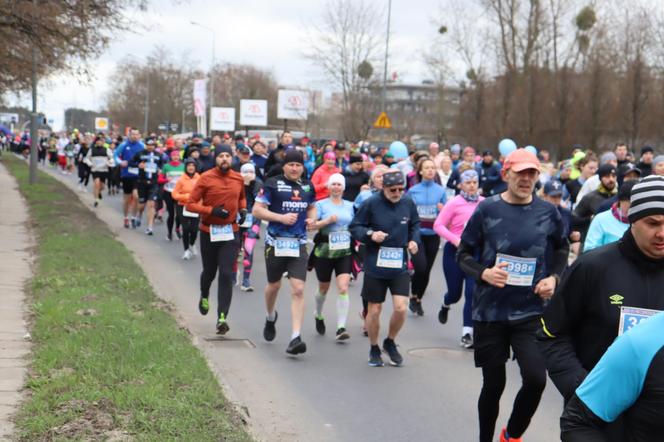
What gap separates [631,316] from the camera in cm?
362

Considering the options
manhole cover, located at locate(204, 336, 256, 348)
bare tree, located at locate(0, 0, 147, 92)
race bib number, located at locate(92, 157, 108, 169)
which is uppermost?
bare tree, located at locate(0, 0, 147, 92)

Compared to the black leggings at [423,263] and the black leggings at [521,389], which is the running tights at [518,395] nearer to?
the black leggings at [521,389]

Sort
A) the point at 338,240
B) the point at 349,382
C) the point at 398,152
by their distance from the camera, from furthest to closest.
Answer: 1. the point at 398,152
2. the point at 338,240
3. the point at 349,382

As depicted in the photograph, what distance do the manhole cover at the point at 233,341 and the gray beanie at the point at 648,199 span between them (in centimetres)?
621

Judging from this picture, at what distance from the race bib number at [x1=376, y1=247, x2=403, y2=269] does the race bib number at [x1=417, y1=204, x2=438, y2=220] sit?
2886mm

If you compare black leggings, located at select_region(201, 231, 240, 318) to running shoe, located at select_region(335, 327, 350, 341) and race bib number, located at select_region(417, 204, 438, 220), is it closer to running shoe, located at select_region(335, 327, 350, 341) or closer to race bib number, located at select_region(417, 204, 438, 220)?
running shoe, located at select_region(335, 327, 350, 341)

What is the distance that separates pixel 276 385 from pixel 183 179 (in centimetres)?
747

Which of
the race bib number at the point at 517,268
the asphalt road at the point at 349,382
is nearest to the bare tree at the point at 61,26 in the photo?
the asphalt road at the point at 349,382

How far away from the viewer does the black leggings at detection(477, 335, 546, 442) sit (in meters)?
5.43

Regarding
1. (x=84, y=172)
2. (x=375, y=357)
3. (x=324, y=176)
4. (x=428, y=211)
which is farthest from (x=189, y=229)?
(x=84, y=172)

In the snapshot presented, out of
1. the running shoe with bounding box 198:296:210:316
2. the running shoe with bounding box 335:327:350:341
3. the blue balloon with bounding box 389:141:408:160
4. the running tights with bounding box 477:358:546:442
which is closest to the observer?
the running tights with bounding box 477:358:546:442

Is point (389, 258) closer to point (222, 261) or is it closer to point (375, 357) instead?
point (375, 357)

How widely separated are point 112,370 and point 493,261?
2.94 meters

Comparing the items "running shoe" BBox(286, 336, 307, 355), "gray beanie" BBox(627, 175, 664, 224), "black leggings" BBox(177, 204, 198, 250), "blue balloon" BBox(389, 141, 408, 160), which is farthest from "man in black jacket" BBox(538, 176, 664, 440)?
"blue balloon" BBox(389, 141, 408, 160)
